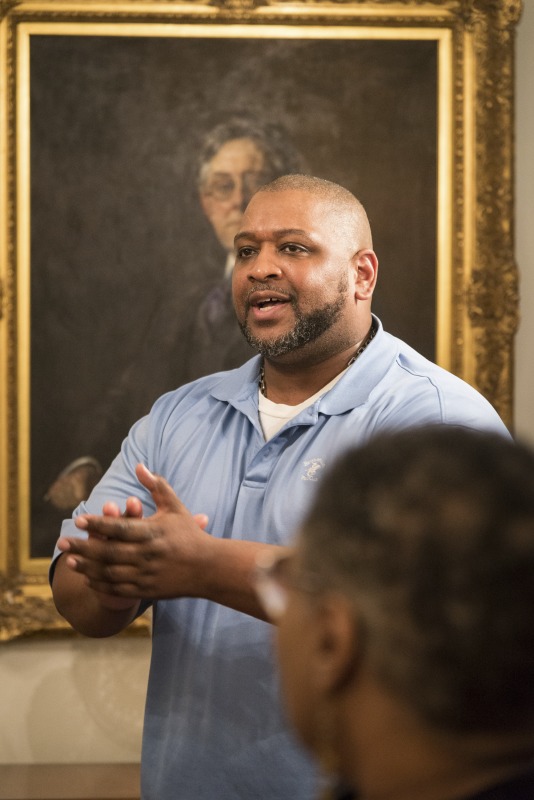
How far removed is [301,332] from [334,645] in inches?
55.0

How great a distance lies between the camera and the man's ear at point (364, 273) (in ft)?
7.74

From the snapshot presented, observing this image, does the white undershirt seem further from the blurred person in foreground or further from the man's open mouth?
the blurred person in foreground

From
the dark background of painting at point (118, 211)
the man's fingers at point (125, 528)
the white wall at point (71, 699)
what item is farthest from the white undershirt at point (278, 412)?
the white wall at point (71, 699)

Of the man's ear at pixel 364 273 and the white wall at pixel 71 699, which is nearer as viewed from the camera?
the man's ear at pixel 364 273

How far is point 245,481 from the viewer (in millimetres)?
2061

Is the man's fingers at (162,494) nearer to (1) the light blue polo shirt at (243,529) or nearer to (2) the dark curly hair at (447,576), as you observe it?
(1) the light blue polo shirt at (243,529)

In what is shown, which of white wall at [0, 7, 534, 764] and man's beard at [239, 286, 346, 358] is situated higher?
man's beard at [239, 286, 346, 358]

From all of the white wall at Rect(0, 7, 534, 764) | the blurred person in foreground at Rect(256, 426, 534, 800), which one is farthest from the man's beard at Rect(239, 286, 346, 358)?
the white wall at Rect(0, 7, 534, 764)

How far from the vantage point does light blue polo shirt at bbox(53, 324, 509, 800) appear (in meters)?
1.93

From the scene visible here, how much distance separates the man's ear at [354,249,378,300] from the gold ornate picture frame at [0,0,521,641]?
128 cm

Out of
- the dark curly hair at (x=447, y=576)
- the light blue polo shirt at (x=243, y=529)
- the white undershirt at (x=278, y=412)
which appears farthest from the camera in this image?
the white undershirt at (x=278, y=412)

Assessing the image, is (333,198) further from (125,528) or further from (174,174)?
(174,174)

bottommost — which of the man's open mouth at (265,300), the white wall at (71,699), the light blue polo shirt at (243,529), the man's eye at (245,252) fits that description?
the white wall at (71,699)

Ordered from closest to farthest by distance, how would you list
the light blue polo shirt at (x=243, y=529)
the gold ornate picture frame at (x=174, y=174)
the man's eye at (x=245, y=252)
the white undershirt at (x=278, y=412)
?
the light blue polo shirt at (x=243, y=529) < the white undershirt at (x=278, y=412) < the man's eye at (x=245, y=252) < the gold ornate picture frame at (x=174, y=174)
